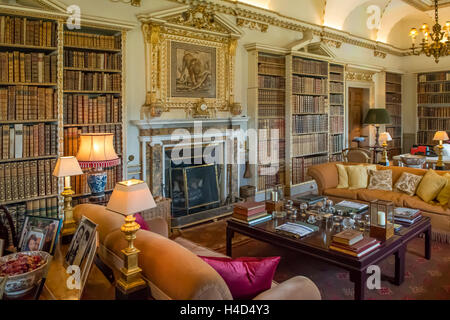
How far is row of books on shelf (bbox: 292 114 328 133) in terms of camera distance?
624 cm

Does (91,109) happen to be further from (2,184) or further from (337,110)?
(337,110)

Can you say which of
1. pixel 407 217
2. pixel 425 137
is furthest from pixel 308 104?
pixel 425 137

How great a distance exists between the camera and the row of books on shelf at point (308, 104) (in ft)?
20.2

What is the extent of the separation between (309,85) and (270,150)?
149 cm

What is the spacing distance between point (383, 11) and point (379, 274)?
719 cm

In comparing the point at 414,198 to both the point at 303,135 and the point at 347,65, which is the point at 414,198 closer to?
the point at 303,135

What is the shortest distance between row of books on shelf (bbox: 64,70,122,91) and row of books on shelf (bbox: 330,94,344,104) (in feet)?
15.7

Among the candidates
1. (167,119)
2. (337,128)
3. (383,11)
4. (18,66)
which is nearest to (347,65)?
(337,128)

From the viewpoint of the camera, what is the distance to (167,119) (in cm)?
450

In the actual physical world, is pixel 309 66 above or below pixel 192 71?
above

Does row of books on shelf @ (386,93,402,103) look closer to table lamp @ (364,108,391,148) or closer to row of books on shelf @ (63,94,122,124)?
table lamp @ (364,108,391,148)

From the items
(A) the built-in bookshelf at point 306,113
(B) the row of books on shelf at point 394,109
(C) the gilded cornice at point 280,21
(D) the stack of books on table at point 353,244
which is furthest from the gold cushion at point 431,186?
(B) the row of books on shelf at point 394,109

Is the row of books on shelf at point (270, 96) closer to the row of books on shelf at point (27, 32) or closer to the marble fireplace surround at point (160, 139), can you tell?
the marble fireplace surround at point (160, 139)

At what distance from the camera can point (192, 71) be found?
15.9 ft
